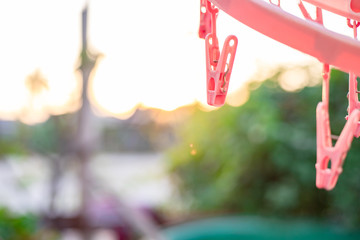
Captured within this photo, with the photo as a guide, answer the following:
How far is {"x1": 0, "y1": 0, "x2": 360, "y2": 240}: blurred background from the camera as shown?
2.56 metres

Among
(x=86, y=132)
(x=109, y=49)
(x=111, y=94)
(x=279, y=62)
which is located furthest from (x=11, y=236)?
(x=279, y=62)

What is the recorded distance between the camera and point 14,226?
2.57m

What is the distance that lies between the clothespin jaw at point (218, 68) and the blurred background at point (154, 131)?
120 centimetres

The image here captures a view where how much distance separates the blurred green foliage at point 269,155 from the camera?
10.7 ft

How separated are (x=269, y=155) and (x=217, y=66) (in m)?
3.05

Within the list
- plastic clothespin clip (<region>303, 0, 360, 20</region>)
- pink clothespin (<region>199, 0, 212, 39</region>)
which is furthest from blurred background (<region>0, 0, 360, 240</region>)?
plastic clothespin clip (<region>303, 0, 360, 20</region>)

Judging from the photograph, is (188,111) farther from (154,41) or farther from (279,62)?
(154,41)

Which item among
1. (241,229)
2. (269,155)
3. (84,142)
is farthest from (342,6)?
(241,229)

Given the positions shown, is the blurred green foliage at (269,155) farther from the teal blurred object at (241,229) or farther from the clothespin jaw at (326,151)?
the clothespin jaw at (326,151)

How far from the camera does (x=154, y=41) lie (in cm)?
256

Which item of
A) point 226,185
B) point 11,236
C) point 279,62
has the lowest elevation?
point 226,185

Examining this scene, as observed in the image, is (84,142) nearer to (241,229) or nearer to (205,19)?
(241,229)

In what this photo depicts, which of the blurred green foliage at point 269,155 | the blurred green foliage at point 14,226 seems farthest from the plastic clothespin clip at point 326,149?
the blurred green foliage at point 269,155

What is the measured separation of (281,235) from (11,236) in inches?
74.3
